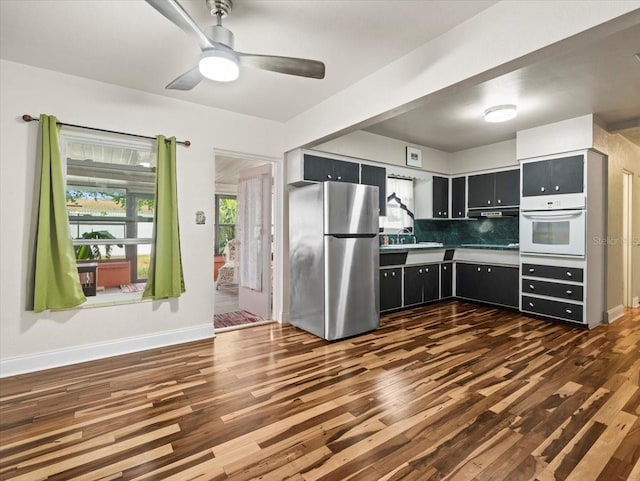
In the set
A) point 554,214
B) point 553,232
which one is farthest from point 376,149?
point 553,232

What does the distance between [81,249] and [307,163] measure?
2529mm

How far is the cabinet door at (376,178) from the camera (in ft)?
15.2

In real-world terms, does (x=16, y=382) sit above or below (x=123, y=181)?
below

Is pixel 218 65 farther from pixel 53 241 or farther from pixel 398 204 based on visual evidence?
pixel 398 204

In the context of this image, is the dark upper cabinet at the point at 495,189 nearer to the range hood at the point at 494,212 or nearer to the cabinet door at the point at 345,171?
the range hood at the point at 494,212

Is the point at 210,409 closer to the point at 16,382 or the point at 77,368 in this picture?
the point at 77,368

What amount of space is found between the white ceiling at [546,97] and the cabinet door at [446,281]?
204 centimetres

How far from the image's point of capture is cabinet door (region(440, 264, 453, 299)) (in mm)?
5416

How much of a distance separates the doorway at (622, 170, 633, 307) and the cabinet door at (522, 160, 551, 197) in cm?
163

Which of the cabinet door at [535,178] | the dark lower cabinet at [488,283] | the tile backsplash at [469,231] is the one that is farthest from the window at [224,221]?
the cabinet door at [535,178]

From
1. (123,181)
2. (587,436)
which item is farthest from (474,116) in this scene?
(123,181)

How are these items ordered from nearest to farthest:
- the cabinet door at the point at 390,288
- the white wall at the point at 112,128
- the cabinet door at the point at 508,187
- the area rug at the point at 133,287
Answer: the white wall at the point at 112,128 < the area rug at the point at 133,287 < the cabinet door at the point at 390,288 < the cabinet door at the point at 508,187

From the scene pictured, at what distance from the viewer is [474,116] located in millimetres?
3969

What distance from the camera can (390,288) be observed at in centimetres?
470
